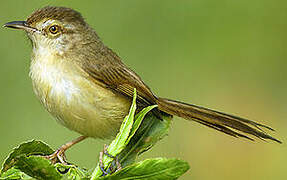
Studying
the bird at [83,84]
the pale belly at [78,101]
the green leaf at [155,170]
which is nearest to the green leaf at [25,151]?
the green leaf at [155,170]

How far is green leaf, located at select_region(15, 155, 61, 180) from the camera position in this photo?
74.9 inches

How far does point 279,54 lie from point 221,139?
1981 mm

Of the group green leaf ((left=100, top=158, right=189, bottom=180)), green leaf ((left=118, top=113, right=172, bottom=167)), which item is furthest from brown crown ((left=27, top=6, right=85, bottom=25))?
green leaf ((left=100, top=158, right=189, bottom=180))

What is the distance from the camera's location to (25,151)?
228cm

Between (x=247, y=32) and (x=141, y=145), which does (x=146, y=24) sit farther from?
(x=141, y=145)

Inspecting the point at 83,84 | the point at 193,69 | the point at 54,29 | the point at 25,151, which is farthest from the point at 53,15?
the point at 193,69

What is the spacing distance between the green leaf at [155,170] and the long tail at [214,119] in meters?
1.65

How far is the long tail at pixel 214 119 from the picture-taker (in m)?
3.64

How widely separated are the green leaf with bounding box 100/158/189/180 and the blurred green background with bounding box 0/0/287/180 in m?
4.40

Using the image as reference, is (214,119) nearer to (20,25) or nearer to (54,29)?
(54,29)

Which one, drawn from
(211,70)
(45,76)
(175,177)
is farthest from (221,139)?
(175,177)

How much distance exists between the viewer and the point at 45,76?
403 cm

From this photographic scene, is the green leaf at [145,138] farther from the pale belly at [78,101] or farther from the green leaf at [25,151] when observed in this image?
the pale belly at [78,101]

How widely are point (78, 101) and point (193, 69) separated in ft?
14.7
